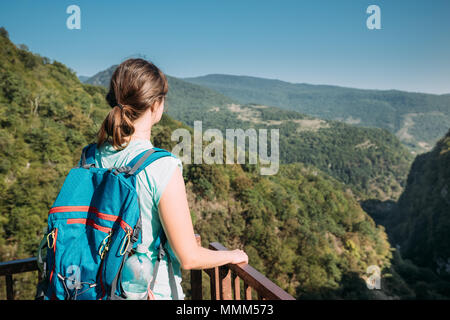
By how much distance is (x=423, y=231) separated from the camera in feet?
177

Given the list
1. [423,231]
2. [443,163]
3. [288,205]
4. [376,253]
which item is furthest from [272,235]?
[443,163]

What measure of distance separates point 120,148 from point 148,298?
2.11ft

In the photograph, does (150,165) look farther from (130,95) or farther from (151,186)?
(130,95)

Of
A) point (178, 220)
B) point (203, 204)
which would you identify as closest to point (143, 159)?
point (178, 220)

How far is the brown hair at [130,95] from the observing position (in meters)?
1.22

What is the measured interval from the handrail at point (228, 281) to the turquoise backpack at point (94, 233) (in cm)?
54

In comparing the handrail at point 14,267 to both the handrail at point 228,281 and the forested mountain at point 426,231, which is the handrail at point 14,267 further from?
the forested mountain at point 426,231

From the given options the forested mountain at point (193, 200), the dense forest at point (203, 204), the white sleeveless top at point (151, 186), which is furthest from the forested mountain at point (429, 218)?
the white sleeveless top at point (151, 186)

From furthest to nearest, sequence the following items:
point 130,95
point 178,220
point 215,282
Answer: point 215,282 → point 130,95 → point 178,220

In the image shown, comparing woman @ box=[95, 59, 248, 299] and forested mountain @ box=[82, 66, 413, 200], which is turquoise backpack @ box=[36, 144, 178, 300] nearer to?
woman @ box=[95, 59, 248, 299]

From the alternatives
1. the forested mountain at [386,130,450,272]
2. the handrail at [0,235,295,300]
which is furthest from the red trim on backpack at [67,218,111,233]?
the forested mountain at [386,130,450,272]

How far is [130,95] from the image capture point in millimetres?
1232

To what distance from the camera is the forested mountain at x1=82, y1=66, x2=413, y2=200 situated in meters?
112

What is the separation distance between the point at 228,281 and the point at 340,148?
13221 cm
